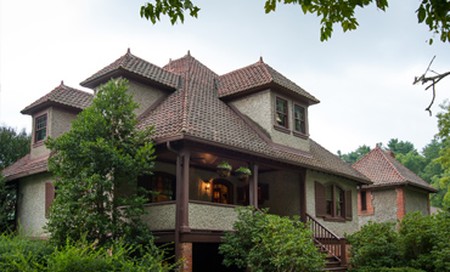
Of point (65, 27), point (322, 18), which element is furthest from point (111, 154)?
point (322, 18)

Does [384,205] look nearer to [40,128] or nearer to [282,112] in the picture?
[282,112]

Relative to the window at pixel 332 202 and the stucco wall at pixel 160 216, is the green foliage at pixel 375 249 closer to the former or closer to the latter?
the window at pixel 332 202

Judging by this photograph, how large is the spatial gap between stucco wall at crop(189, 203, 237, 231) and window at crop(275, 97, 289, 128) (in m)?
4.97

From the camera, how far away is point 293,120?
20000mm

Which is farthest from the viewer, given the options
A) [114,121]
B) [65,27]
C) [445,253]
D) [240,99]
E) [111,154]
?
[240,99]

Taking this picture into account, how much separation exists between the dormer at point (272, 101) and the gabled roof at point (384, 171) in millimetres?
11921

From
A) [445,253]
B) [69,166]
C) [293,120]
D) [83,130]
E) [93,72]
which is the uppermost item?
[93,72]

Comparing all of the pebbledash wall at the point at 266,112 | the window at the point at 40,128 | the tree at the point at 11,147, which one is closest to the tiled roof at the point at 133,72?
the window at the point at 40,128

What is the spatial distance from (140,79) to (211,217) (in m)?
5.84

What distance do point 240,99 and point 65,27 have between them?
8.65 m

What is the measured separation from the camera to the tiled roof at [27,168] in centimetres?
1891

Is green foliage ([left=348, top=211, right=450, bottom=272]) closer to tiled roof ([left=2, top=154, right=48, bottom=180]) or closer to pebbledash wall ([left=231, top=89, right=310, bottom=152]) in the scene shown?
pebbledash wall ([left=231, top=89, right=310, bottom=152])

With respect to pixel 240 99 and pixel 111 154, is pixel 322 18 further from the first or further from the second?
pixel 240 99

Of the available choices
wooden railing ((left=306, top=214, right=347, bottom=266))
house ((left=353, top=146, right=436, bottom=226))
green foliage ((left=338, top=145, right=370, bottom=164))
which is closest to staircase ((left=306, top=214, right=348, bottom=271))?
wooden railing ((left=306, top=214, right=347, bottom=266))
